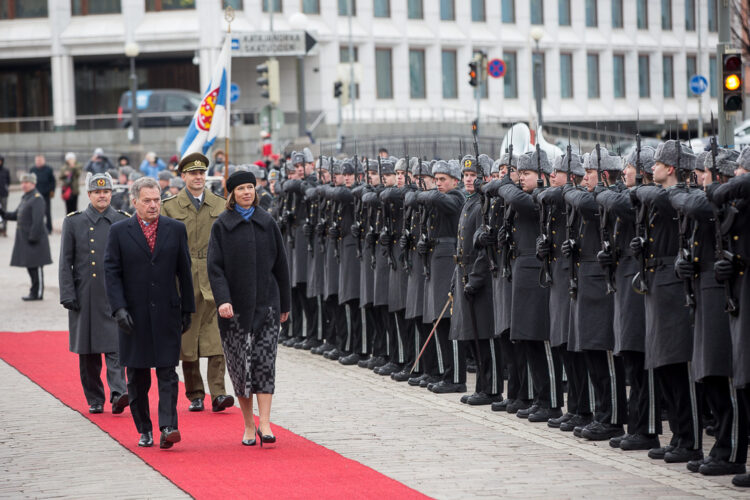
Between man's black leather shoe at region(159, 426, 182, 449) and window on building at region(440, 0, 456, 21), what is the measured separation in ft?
169

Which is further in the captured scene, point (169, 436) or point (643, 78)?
point (643, 78)

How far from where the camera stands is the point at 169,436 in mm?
10289

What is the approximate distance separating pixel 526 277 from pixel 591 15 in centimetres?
5586

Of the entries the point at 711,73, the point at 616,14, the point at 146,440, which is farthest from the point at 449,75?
the point at 146,440

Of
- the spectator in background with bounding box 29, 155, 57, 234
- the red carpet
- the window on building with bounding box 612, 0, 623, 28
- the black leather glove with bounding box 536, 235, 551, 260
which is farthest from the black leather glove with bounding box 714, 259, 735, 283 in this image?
the window on building with bounding box 612, 0, 623, 28

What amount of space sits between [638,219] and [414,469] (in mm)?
2332

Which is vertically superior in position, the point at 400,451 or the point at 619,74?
the point at 619,74

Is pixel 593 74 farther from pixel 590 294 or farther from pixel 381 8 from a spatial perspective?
pixel 590 294

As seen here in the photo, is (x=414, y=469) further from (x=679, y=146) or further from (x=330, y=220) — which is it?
(x=330, y=220)

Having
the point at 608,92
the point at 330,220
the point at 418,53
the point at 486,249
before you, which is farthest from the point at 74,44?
the point at 486,249

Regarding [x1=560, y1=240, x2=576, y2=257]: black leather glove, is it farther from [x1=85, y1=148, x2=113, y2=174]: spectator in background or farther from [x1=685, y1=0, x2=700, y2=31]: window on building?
[x1=685, y1=0, x2=700, y2=31]: window on building

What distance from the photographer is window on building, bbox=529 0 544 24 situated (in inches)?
2505

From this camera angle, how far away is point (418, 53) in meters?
60.3

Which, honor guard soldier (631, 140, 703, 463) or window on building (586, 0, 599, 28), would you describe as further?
window on building (586, 0, 599, 28)
